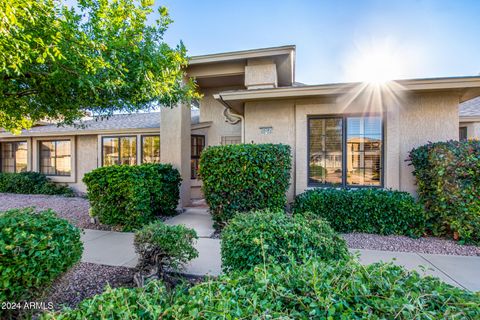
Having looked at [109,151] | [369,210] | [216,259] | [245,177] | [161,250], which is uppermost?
[109,151]

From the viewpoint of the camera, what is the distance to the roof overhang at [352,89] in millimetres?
5422

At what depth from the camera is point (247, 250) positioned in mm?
2789

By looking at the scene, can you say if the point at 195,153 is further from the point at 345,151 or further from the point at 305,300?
the point at 305,300

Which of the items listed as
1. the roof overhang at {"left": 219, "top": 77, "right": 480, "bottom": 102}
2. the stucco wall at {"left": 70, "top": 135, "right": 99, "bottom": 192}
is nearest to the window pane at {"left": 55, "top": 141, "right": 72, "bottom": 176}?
the stucco wall at {"left": 70, "top": 135, "right": 99, "bottom": 192}

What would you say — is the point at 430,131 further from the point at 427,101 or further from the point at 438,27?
the point at 438,27

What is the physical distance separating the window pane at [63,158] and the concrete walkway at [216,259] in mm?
8809

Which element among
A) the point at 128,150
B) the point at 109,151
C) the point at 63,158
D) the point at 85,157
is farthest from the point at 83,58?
the point at 63,158

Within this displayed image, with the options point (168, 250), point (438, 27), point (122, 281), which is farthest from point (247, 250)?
point (438, 27)

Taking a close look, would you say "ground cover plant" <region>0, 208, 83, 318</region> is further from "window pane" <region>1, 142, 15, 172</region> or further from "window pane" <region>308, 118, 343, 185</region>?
"window pane" <region>1, 142, 15, 172</region>

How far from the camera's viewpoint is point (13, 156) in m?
13.4

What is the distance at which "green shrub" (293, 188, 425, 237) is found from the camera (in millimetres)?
5398

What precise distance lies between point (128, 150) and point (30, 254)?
9.62 metres

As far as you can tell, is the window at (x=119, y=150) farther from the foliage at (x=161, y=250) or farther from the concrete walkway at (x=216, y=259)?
the foliage at (x=161, y=250)

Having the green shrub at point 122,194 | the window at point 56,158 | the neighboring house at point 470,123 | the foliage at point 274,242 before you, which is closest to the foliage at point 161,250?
the foliage at point 274,242
